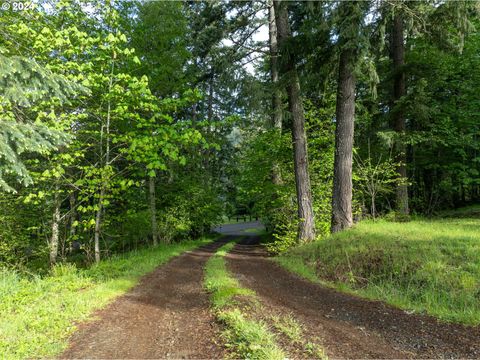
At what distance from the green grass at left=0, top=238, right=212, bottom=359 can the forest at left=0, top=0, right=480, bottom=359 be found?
0.04 meters

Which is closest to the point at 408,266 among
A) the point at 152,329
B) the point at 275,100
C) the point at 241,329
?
the point at 241,329

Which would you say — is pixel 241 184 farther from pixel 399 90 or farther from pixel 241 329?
pixel 241 329

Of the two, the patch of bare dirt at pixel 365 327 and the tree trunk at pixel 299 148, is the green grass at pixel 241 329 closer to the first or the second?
the patch of bare dirt at pixel 365 327

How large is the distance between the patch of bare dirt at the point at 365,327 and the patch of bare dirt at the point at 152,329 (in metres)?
1.15

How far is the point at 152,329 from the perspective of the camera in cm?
402

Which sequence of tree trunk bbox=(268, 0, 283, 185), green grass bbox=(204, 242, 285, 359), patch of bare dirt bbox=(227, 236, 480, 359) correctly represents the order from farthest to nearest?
tree trunk bbox=(268, 0, 283, 185)
patch of bare dirt bbox=(227, 236, 480, 359)
green grass bbox=(204, 242, 285, 359)

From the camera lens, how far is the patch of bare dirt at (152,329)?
3359 millimetres

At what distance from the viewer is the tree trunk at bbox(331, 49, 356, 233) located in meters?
9.13

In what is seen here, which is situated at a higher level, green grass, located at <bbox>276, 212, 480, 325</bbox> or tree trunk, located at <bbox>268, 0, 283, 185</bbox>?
tree trunk, located at <bbox>268, 0, 283, 185</bbox>

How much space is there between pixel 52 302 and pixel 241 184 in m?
9.62

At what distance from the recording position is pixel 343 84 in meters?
9.14

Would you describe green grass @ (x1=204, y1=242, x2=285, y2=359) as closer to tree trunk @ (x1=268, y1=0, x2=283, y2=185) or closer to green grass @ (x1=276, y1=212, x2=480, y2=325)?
green grass @ (x1=276, y1=212, x2=480, y2=325)

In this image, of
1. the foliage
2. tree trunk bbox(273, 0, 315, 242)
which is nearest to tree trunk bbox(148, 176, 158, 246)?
the foliage

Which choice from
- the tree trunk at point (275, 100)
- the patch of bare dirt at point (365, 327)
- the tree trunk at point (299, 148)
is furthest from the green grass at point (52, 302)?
the tree trunk at point (275, 100)
